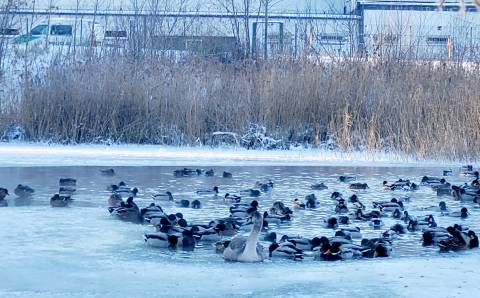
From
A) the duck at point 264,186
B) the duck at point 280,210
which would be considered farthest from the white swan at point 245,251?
the duck at point 264,186

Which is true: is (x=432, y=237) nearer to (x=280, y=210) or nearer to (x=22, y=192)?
(x=280, y=210)

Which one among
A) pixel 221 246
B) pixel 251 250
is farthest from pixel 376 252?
pixel 221 246

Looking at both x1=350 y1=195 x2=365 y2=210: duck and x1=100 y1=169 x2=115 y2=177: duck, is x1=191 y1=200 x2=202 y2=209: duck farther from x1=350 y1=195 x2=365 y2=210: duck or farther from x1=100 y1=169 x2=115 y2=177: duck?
x1=100 y1=169 x2=115 y2=177: duck

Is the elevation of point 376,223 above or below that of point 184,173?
below

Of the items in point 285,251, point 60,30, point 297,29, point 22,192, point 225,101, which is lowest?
point 285,251

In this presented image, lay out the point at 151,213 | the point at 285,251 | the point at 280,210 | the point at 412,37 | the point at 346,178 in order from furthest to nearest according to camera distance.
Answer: the point at 412,37, the point at 346,178, the point at 280,210, the point at 151,213, the point at 285,251

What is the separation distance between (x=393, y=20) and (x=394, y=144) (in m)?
7.92

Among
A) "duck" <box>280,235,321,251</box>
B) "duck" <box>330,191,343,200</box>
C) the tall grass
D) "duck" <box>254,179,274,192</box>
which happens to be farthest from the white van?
"duck" <box>280,235,321,251</box>

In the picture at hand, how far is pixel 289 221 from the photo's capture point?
1000cm

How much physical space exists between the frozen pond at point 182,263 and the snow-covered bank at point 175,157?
3.80 metres

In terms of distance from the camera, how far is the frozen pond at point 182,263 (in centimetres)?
691

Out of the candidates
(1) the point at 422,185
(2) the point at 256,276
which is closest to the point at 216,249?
(2) the point at 256,276

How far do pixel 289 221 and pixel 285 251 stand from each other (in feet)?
6.07

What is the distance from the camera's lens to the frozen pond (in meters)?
6.91
